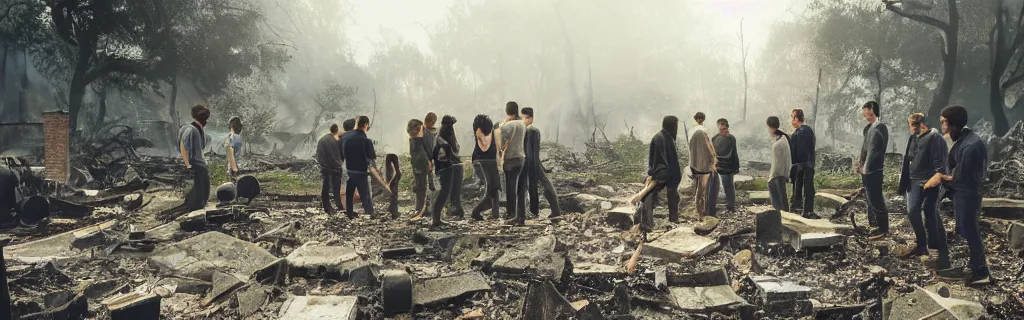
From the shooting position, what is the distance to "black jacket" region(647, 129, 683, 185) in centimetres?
726

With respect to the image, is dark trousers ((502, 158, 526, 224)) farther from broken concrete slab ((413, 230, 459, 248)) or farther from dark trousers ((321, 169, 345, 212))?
dark trousers ((321, 169, 345, 212))

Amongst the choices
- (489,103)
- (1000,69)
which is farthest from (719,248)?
(489,103)

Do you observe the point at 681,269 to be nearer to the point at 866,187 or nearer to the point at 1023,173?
the point at 866,187

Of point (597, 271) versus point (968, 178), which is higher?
point (968, 178)

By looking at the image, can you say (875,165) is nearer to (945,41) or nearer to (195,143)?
(195,143)

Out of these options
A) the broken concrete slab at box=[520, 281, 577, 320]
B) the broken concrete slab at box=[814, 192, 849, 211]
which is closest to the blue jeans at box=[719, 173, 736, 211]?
the broken concrete slab at box=[814, 192, 849, 211]

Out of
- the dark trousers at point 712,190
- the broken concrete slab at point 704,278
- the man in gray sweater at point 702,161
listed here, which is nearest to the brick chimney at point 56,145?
the man in gray sweater at point 702,161

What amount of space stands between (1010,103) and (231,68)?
2778 cm

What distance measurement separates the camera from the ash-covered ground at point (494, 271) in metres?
4.38

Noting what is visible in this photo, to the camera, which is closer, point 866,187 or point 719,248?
point 719,248

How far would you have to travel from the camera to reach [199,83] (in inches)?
906

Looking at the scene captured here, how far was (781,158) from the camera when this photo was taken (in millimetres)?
7785

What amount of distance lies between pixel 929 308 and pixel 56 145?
1600 centimetres

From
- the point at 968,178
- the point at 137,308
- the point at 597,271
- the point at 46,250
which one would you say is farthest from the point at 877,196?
the point at 46,250
